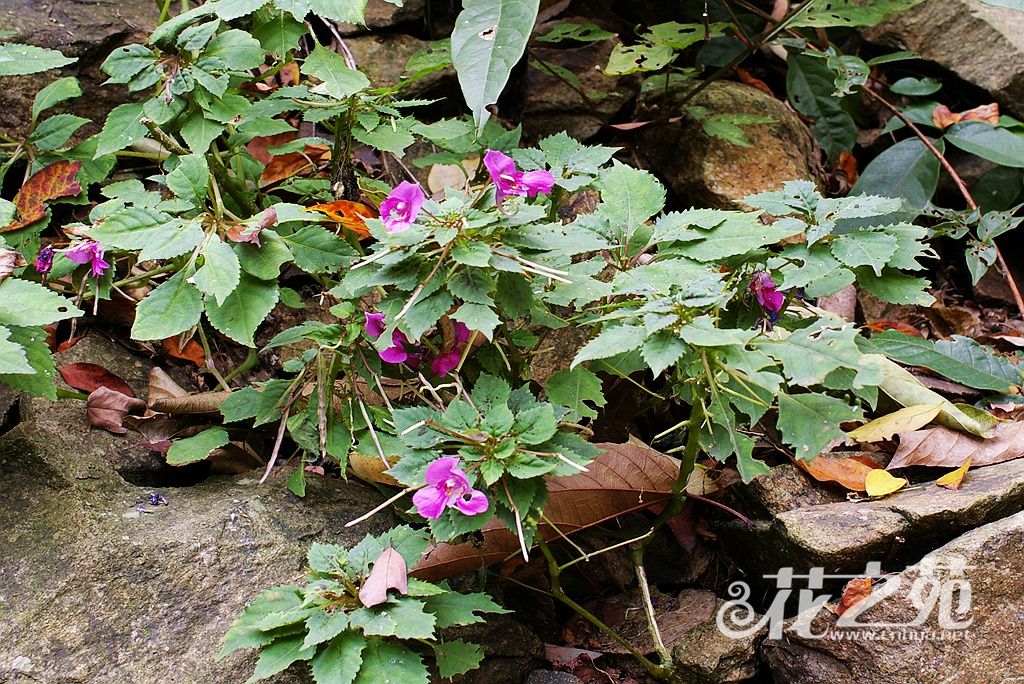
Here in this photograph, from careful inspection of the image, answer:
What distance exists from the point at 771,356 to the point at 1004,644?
2.40 feet

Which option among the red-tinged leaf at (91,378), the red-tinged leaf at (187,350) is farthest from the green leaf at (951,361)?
the red-tinged leaf at (91,378)

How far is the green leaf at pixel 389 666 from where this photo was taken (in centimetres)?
126

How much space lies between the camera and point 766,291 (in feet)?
5.36

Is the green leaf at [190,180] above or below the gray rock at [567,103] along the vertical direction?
above

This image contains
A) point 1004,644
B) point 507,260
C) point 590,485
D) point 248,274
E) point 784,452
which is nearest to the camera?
point 507,260

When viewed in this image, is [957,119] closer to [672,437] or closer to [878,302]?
[878,302]

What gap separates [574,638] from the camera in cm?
186

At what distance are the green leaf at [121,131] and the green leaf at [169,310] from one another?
1.50ft

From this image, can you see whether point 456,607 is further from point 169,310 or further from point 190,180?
point 190,180

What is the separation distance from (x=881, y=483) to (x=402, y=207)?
125 cm

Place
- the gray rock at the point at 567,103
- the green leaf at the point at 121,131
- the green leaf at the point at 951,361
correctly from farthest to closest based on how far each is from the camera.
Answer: the gray rock at the point at 567,103
the green leaf at the point at 951,361
the green leaf at the point at 121,131

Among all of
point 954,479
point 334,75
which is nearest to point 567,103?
point 334,75

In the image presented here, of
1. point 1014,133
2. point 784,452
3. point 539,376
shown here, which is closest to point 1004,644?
point 784,452

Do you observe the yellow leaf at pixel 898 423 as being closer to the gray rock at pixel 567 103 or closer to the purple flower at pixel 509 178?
the purple flower at pixel 509 178
